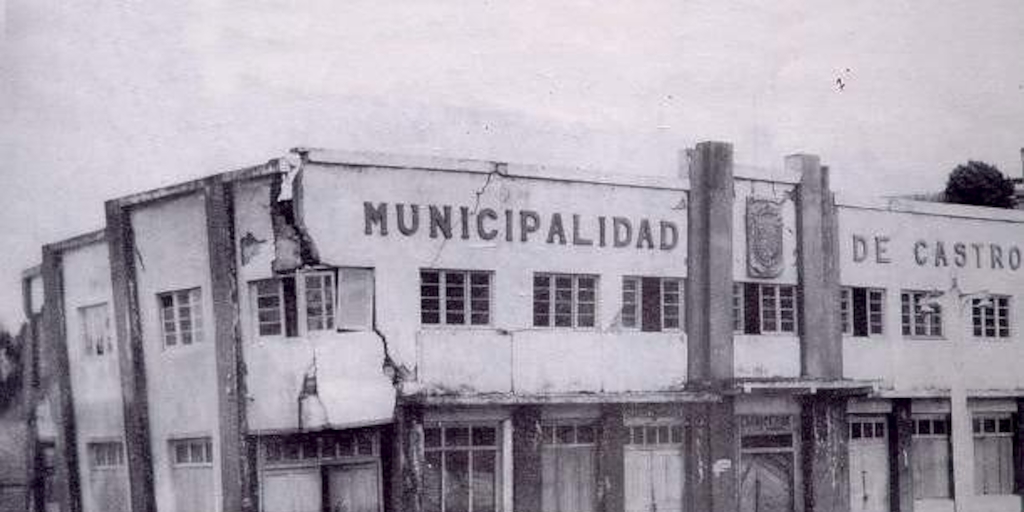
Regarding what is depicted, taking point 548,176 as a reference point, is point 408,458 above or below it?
below

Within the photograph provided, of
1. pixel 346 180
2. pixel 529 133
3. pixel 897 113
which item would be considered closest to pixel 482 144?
pixel 529 133

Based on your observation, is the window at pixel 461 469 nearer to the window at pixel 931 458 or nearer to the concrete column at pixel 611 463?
the concrete column at pixel 611 463

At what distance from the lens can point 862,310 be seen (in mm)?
17594

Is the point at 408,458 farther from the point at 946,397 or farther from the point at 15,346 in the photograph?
the point at 946,397

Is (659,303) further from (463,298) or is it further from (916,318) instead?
(916,318)

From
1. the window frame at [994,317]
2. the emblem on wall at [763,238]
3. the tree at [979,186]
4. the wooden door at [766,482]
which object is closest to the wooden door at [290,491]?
the wooden door at [766,482]

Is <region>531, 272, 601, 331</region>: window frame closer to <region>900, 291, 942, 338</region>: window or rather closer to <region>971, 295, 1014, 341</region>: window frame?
<region>900, 291, 942, 338</region>: window

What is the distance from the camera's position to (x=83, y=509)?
1595 centimetres

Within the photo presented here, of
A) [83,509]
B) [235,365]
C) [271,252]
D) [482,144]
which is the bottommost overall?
[83,509]

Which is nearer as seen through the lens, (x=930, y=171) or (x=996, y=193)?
(x=930, y=171)

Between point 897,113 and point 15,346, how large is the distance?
31.1 feet

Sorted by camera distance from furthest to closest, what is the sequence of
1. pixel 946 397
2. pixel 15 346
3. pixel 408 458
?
pixel 946 397 < pixel 408 458 < pixel 15 346

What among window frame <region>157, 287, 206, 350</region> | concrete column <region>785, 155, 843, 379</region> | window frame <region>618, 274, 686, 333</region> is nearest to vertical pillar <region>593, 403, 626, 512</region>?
window frame <region>618, 274, 686, 333</region>

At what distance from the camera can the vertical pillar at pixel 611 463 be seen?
50.8ft
